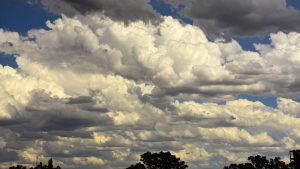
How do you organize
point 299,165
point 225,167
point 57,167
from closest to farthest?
point 299,165
point 57,167
point 225,167

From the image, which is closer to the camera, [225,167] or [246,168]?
[246,168]

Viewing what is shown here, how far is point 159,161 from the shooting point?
483 feet

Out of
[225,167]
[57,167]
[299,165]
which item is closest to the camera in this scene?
[299,165]

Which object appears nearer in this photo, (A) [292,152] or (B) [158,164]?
(A) [292,152]

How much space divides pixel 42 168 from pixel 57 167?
4.73 meters

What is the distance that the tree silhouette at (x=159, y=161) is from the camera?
14700cm

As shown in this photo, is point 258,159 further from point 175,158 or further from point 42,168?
point 42,168

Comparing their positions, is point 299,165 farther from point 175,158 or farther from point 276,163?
point 175,158

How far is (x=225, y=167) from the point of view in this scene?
165 metres

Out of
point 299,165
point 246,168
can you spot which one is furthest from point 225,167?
point 299,165

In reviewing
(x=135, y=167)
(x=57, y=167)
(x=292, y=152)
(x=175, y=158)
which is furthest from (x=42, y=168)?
(x=292, y=152)

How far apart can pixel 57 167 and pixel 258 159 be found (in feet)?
186

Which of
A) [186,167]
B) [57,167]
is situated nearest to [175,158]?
[186,167]

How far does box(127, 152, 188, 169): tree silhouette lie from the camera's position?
147 meters
